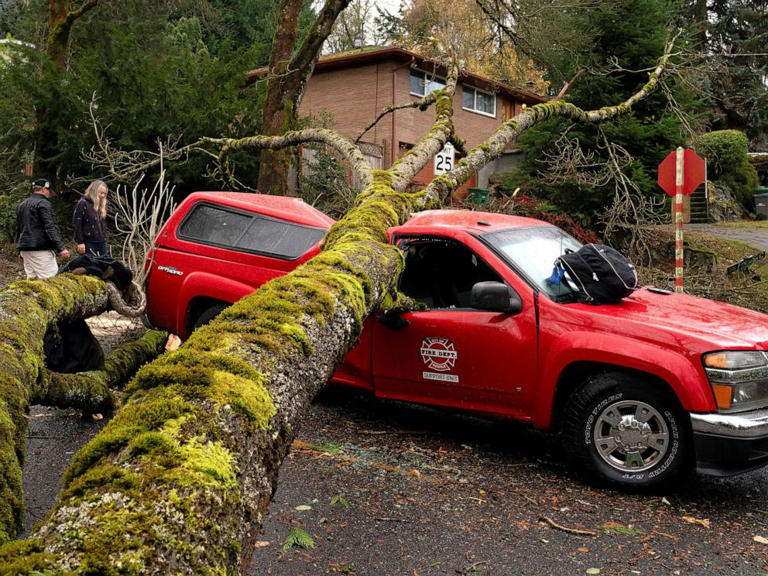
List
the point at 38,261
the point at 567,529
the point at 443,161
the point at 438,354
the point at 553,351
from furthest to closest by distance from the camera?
1. the point at 443,161
2. the point at 38,261
3. the point at 438,354
4. the point at 553,351
5. the point at 567,529

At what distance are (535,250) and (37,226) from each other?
21.8ft

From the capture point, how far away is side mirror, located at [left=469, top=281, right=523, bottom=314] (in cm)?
496

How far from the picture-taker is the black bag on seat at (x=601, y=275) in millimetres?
4910

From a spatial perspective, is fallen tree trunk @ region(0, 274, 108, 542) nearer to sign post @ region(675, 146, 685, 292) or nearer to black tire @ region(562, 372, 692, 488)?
black tire @ region(562, 372, 692, 488)

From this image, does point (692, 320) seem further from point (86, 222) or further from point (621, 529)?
point (86, 222)

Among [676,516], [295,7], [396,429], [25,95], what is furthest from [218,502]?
[25,95]

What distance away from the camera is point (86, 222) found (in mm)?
9602

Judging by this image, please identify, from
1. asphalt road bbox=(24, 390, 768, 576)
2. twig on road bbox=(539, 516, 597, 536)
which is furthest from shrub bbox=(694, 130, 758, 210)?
twig on road bbox=(539, 516, 597, 536)

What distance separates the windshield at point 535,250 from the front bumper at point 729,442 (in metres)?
1.37

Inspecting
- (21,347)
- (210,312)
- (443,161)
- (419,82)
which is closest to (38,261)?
(210,312)

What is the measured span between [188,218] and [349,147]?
312 centimetres

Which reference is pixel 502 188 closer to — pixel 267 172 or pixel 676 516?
pixel 267 172

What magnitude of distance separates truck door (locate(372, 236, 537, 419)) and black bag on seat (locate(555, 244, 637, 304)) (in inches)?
15.0

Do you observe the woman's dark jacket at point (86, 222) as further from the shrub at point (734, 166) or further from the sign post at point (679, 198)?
the shrub at point (734, 166)
